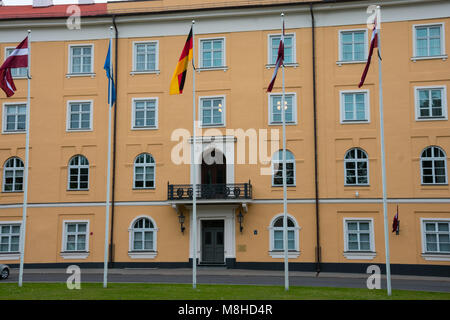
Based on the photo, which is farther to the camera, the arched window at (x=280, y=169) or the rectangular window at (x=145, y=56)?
the rectangular window at (x=145, y=56)

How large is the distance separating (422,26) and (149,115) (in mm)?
15400

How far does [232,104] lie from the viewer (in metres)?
28.1

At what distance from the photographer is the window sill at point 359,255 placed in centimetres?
2583

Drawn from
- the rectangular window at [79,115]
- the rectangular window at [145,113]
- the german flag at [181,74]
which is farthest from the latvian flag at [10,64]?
the rectangular window at [145,113]

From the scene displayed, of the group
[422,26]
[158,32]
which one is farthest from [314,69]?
[158,32]

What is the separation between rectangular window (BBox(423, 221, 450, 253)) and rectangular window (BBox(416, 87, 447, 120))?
543cm

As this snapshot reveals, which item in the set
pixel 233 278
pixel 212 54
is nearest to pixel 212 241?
pixel 233 278

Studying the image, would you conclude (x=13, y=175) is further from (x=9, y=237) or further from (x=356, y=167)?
(x=356, y=167)

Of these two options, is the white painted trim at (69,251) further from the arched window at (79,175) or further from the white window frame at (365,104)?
the white window frame at (365,104)

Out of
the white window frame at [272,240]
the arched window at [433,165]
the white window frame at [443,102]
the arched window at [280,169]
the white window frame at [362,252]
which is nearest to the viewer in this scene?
the arched window at [433,165]

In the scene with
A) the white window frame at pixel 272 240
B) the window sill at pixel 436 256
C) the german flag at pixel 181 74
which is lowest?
the window sill at pixel 436 256

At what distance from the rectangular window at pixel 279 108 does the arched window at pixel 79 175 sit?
1071cm

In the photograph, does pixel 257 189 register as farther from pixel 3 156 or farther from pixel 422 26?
pixel 3 156

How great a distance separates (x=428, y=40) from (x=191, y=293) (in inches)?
734
